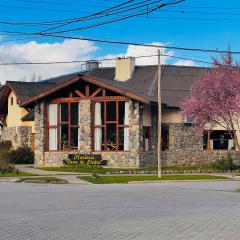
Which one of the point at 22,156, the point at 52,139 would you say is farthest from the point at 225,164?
the point at 22,156

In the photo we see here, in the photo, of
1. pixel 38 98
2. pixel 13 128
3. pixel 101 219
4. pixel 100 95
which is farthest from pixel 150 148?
pixel 101 219

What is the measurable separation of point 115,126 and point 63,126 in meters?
4.01

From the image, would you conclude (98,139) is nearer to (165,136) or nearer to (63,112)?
(63,112)

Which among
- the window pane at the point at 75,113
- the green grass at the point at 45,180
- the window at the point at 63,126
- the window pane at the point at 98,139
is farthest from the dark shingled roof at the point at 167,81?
the green grass at the point at 45,180

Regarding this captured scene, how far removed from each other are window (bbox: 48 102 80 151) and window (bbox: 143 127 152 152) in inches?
182

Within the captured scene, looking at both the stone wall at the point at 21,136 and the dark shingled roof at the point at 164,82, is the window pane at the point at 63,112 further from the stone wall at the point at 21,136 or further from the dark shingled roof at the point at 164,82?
the stone wall at the point at 21,136

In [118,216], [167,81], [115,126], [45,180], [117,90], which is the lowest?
[118,216]

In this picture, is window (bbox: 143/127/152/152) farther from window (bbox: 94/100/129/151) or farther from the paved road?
the paved road

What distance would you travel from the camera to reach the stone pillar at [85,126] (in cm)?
3875

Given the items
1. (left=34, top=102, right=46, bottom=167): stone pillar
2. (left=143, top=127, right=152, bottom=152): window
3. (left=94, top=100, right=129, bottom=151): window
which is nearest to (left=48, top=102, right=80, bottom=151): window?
(left=34, top=102, right=46, bottom=167): stone pillar

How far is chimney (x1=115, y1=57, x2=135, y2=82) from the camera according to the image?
155ft

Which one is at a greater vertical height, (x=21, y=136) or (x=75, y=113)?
(x=75, y=113)

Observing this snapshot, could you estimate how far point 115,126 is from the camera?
3841 centimetres

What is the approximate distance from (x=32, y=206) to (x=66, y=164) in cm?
2288
